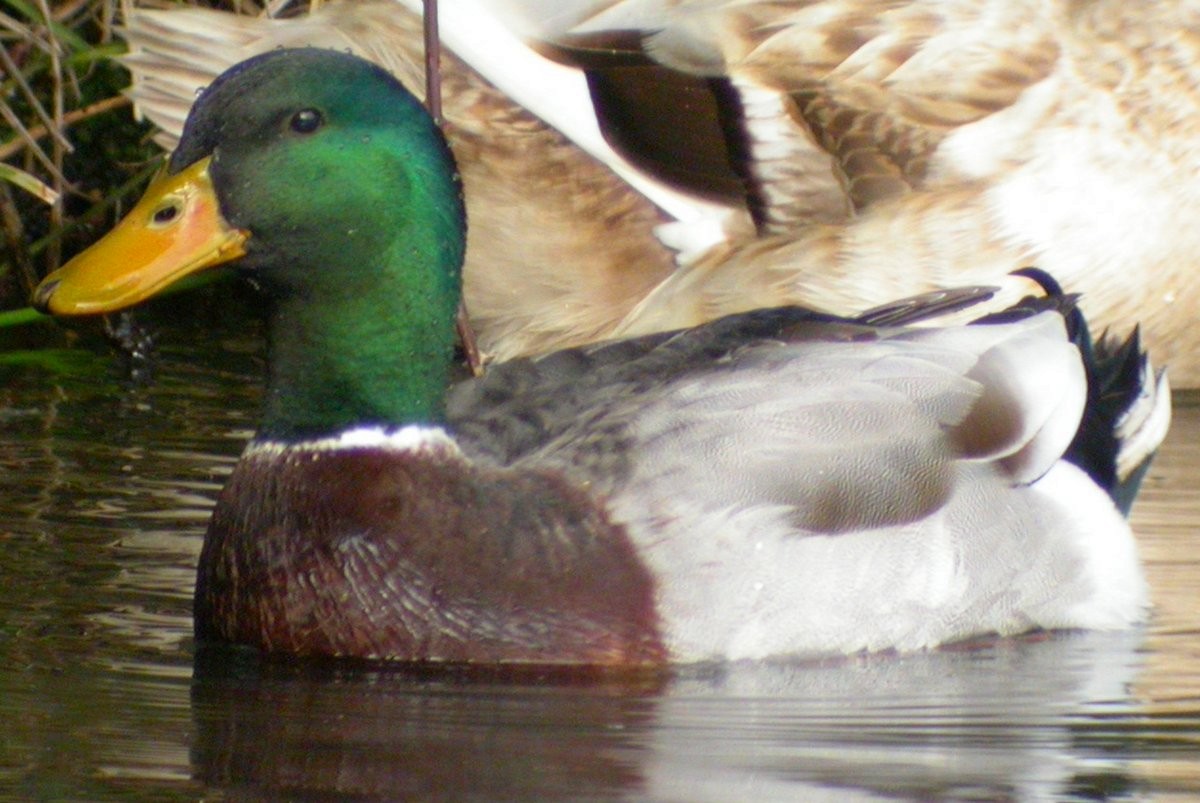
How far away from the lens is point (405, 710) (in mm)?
3615

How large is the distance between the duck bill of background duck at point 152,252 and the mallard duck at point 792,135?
5.49 feet

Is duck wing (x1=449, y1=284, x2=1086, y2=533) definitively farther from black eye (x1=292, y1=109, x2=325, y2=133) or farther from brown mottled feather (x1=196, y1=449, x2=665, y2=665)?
black eye (x1=292, y1=109, x2=325, y2=133)

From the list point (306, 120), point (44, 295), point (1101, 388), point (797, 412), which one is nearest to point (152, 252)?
point (44, 295)

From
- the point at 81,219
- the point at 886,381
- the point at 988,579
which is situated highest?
the point at 886,381

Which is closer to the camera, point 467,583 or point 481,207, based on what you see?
point 467,583

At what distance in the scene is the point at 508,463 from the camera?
401 centimetres

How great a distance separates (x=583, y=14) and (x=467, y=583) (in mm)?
2088

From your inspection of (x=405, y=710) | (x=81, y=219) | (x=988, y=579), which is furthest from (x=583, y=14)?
(x=405, y=710)

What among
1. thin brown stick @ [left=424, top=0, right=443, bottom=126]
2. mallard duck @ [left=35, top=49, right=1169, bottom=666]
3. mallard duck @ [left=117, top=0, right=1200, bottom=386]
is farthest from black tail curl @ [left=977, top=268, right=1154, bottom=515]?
thin brown stick @ [left=424, top=0, right=443, bottom=126]

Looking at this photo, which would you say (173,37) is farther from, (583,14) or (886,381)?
(886,381)

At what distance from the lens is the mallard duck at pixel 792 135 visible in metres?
5.51

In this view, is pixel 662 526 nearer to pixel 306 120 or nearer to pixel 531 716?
pixel 531 716

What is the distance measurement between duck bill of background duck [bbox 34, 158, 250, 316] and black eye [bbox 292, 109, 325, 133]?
0.48 feet

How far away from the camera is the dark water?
3275 millimetres
